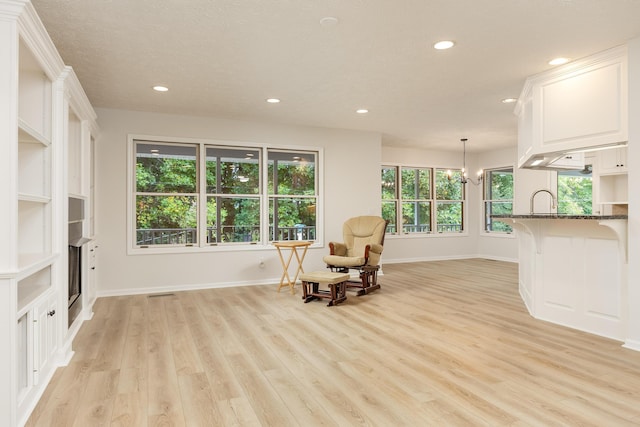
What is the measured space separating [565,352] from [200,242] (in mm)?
4587

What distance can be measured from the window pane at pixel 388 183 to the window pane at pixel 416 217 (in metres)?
0.40

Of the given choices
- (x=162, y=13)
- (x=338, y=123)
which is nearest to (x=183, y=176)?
(x=338, y=123)

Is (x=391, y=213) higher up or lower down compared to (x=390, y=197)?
lower down

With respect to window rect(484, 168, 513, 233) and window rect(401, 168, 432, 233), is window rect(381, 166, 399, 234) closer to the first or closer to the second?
window rect(401, 168, 432, 233)

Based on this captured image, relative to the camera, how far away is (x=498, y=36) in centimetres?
321

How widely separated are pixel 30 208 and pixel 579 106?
461 centimetres

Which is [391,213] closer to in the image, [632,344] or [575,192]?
A: [575,192]

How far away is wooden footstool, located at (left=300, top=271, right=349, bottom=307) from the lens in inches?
186

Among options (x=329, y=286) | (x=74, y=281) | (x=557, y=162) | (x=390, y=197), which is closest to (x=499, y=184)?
(x=390, y=197)

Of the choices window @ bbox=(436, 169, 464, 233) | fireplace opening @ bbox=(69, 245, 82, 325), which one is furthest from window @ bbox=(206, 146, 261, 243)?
window @ bbox=(436, 169, 464, 233)

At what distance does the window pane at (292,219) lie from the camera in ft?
20.7

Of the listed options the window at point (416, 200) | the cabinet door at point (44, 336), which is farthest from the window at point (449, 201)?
the cabinet door at point (44, 336)

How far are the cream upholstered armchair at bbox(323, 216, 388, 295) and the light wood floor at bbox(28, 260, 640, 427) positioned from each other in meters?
0.87

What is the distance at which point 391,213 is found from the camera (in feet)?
28.6
